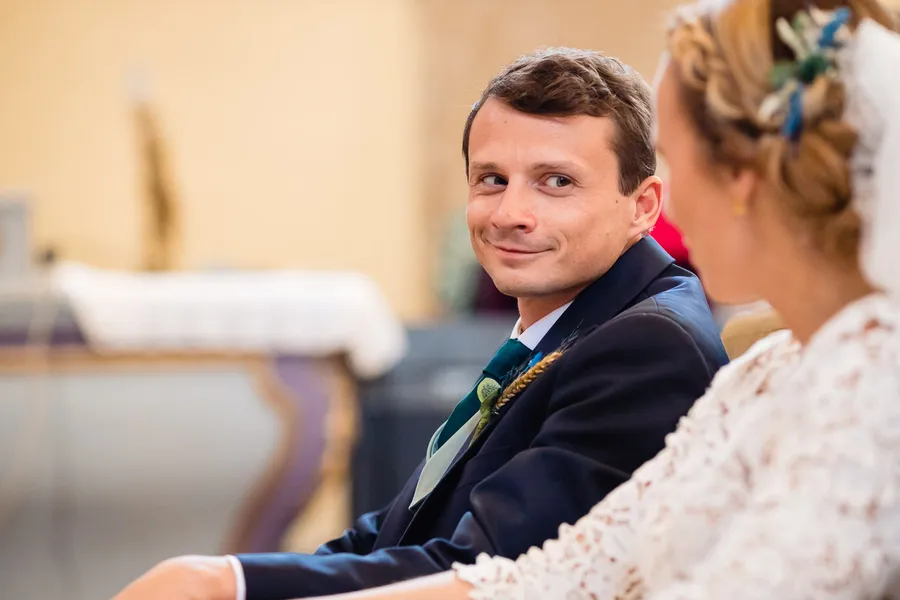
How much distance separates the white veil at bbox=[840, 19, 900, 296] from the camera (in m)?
1.06

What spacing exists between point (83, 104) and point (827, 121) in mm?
5767

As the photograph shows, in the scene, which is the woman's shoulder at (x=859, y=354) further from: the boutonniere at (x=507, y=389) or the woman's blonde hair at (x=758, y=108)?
the boutonniere at (x=507, y=389)

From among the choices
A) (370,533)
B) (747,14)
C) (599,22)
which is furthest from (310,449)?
(599,22)

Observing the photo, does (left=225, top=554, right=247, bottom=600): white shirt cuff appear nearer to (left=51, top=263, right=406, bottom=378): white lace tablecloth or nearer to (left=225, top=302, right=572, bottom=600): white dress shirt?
(left=225, top=302, right=572, bottom=600): white dress shirt

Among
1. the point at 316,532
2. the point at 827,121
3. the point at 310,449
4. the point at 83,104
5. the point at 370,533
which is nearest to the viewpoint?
the point at 827,121

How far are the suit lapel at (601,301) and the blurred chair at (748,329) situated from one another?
0.36 meters

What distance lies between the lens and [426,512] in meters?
1.63

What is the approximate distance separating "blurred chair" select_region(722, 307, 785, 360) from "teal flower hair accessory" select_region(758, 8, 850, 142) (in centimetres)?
88

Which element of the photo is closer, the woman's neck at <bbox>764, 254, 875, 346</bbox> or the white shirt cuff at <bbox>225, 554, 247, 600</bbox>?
the woman's neck at <bbox>764, 254, 875, 346</bbox>

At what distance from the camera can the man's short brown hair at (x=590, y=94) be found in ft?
5.38

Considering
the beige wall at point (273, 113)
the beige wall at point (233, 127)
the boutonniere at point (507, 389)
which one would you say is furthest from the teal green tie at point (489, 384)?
the beige wall at point (233, 127)

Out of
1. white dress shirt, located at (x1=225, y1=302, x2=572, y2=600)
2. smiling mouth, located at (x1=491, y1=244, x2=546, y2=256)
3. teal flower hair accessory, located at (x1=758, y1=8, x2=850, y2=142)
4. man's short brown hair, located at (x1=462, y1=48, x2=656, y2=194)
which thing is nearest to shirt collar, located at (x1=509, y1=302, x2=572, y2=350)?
white dress shirt, located at (x1=225, y1=302, x2=572, y2=600)

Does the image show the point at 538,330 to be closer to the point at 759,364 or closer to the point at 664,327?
the point at 664,327

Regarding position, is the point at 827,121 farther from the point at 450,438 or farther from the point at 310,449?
the point at 310,449
